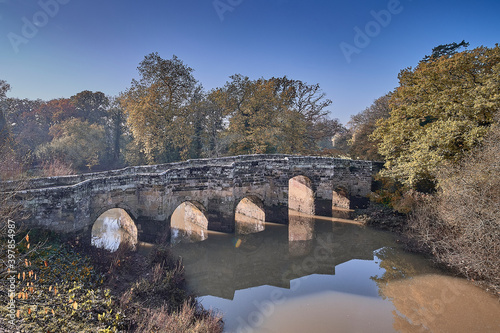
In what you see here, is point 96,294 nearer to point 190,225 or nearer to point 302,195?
point 190,225

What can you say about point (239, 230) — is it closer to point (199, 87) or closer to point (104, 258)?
point (104, 258)

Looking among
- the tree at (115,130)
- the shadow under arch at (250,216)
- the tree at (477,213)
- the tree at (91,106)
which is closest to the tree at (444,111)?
the tree at (477,213)

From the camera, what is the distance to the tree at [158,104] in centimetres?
2091

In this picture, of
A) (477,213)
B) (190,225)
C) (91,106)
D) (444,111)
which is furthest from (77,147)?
(477,213)

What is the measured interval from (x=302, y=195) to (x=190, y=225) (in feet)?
26.2

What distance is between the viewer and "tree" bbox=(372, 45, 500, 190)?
10.6 meters

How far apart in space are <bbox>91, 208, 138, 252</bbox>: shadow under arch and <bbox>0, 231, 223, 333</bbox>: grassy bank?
273cm

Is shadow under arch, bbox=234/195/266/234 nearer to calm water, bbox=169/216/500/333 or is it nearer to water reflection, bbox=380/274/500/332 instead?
calm water, bbox=169/216/500/333

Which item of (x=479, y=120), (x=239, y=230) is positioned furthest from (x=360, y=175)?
(x=239, y=230)

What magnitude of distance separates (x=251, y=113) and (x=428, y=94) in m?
13.6

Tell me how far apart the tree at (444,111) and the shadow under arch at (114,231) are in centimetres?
1448

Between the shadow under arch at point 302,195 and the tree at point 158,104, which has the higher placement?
the tree at point 158,104

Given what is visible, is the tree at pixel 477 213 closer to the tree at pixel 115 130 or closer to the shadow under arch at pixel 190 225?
the shadow under arch at pixel 190 225

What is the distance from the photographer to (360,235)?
1408 cm
